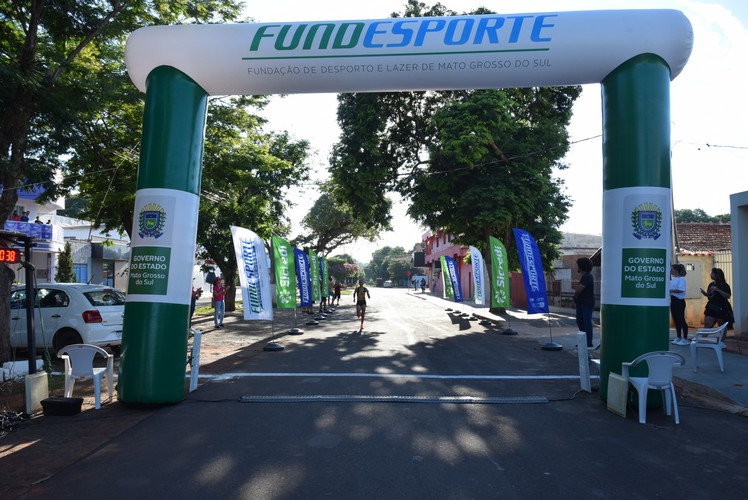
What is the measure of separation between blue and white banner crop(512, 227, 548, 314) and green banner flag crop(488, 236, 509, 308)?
1.54 meters

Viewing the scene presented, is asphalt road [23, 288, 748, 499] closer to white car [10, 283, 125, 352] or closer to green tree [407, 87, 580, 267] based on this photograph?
white car [10, 283, 125, 352]

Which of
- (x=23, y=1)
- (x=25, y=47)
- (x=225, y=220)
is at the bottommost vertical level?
(x=225, y=220)

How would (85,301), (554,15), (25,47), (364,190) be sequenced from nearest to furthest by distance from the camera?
(554,15)
(25,47)
(85,301)
(364,190)

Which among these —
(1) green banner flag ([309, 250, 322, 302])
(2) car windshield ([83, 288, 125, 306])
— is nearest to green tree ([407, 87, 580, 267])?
(1) green banner flag ([309, 250, 322, 302])

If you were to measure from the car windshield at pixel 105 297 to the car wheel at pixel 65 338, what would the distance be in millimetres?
696

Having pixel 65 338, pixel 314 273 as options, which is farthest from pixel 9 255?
pixel 314 273

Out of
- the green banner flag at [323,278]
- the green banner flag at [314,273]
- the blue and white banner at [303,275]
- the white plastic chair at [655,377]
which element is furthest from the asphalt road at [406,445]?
the green banner flag at [323,278]

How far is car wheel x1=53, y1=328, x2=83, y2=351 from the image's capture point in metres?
10.4

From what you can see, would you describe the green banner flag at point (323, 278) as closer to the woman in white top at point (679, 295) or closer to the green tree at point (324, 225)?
the green tree at point (324, 225)

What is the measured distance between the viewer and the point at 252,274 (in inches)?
442

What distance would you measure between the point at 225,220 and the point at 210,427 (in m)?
16.3

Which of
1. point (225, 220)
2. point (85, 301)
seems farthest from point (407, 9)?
point (85, 301)

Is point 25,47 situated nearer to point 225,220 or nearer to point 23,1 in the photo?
point 23,1

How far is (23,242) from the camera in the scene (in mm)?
7285
